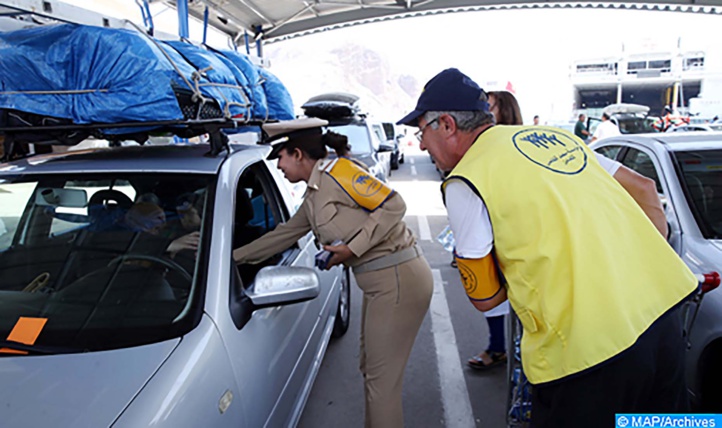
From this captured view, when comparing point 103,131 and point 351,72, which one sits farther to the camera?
point 351,72

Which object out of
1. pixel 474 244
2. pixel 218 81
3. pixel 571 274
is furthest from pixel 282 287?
pixel 218 81

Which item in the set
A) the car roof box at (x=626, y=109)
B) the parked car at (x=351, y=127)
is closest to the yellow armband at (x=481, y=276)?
the parked car at (x=351, y=127)

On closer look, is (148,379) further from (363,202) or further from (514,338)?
(514,338)

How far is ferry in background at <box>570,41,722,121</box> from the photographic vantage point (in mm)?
57094

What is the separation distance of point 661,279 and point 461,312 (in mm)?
3288

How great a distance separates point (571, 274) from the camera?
3.97 feet

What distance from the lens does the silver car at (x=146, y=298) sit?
133 cm

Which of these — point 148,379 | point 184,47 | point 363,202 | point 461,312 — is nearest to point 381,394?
point 363,202

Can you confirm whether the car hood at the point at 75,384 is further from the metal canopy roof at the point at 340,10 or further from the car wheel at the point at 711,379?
the metal canopy roof at the point at 340,10

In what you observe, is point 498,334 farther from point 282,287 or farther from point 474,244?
point 474,244

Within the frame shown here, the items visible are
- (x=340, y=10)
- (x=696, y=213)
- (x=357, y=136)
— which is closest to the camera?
(x=696, y=213)

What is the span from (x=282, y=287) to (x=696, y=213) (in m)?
2.58

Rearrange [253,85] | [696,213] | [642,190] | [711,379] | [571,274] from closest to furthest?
[571,274]
[642,190]
[711,379]
[696,213]
[253,85]

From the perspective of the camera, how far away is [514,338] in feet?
6.40
